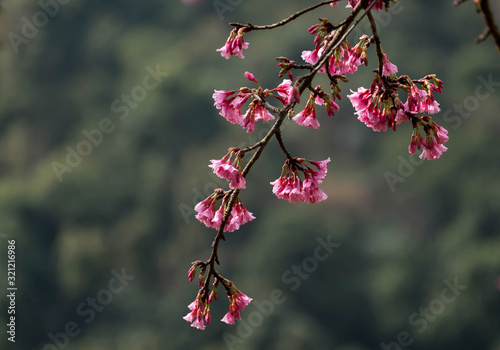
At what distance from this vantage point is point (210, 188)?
78.9ft

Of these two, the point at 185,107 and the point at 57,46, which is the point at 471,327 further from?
the point at 57,46

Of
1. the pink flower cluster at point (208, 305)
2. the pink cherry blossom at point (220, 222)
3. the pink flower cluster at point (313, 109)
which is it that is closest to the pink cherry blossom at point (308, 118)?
the pink flower cluster at point (313, 109)

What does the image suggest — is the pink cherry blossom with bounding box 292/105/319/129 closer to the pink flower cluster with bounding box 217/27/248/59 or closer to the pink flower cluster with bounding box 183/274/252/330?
the pink flower cluster with bounding box 217/27/248/59

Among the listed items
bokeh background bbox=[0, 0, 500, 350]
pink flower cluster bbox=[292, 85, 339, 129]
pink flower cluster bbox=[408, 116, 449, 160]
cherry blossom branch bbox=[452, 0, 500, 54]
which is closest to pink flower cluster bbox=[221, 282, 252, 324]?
pink flower cluster bbox=[292, 85, 339, 129]

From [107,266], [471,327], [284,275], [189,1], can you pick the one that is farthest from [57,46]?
[471,327]

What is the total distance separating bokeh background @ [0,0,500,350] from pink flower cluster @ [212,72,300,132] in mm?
23027

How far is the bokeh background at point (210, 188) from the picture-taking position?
27594 millimetres

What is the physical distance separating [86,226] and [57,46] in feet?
35.9

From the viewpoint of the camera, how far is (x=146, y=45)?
3697cm

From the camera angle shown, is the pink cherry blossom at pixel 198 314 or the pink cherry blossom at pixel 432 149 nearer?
the pink cherry blossom at pixel 198 314

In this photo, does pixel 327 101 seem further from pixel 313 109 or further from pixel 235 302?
pixel 235 302

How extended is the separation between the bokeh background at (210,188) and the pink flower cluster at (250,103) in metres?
23.0

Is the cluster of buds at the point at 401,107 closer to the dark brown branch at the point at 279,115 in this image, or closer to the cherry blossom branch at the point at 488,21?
the dark brown branch at the point at 279,115

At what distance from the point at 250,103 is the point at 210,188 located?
22.8 metres
